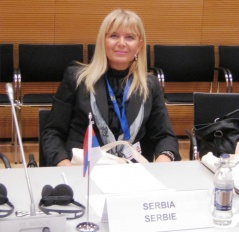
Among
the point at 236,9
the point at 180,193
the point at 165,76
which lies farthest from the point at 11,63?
the point at 180,193

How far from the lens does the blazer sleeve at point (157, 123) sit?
305 cm

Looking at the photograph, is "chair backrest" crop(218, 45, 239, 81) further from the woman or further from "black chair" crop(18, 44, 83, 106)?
the woman

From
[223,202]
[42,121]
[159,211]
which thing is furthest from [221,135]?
[159,211]

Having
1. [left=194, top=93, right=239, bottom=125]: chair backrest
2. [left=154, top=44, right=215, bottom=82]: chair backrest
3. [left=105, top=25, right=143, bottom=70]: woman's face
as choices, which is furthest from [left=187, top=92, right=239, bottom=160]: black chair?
[left=154, top=44, right=215, bottom=82]: chair backrest

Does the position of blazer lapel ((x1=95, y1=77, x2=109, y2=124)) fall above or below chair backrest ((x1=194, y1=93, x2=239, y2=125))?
above

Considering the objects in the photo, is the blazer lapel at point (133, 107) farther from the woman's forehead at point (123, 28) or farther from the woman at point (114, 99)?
the woman's forehead at point (123, 28)

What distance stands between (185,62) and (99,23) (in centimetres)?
103

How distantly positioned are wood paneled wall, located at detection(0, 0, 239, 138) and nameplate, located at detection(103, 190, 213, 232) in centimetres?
401

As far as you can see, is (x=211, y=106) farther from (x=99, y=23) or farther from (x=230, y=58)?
(x=99, y=23)

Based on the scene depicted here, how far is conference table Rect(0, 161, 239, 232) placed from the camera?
1.95 m

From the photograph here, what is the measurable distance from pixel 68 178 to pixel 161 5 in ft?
12.4

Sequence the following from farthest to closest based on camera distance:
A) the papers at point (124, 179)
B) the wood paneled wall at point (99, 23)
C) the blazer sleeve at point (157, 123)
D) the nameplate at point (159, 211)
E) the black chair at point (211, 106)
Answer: the wood paneled wall at point (99, 23), the black chair at point (211, 106), the blazer sleeve at point (157, 123), the papers at point (124, 179), the nameplate at point (159, 211)

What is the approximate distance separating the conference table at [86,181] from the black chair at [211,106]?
814mm

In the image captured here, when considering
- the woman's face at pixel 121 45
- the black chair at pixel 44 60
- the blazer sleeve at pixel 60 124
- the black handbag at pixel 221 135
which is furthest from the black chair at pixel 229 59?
the blazer sleeve at pixel 60 124
